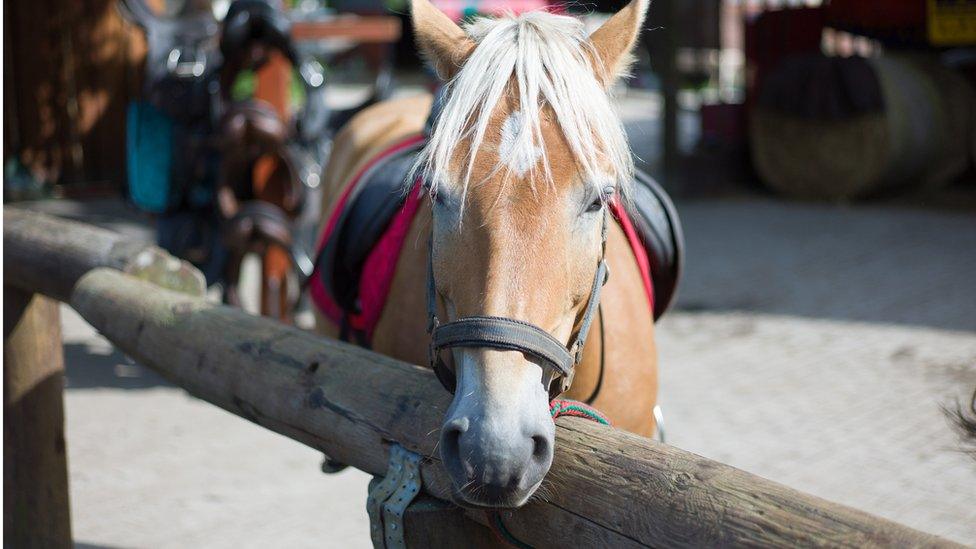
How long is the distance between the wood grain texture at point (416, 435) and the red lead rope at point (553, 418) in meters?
0.02

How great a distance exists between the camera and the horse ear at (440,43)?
1.86m

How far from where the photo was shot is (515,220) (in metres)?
1.53

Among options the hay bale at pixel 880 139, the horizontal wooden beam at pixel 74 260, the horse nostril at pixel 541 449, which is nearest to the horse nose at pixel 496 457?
the horse nostril at pixel 541 449

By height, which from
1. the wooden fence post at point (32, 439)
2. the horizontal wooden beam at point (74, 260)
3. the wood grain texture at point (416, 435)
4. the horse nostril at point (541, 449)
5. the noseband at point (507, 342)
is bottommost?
the wooden fence post at point (32, 439)

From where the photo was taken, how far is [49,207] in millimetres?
8344

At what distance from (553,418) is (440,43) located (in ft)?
2.52

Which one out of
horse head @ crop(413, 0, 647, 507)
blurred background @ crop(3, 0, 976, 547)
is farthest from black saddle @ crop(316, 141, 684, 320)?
horse head @ crop(413, 0, 647, 507)

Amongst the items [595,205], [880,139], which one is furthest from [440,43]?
[880,139]

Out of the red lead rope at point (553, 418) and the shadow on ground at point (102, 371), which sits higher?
the red lead rope at point (553, 418)

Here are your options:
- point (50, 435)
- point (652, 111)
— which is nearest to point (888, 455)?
point (50, 435)

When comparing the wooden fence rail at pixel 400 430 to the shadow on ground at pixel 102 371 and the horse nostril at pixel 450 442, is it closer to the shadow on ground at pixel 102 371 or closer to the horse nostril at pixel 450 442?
the horse nostril at pixel 450 442

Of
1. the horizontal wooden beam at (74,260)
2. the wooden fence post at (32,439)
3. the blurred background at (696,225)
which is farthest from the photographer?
the blurred background at (696,225)

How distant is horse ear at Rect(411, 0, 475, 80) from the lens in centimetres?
186

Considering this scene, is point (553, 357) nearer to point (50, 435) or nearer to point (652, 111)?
point (50, 435)
